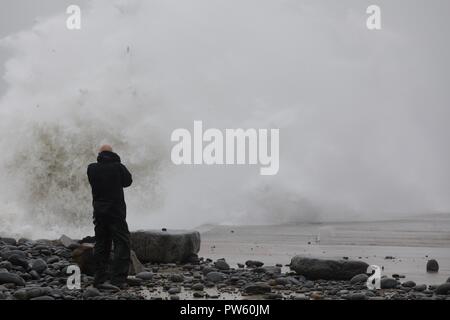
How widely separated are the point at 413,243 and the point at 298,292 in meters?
7.33

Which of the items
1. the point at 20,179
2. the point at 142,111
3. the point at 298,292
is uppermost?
the point at 142,111

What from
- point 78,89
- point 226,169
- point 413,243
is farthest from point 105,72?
point 413,243

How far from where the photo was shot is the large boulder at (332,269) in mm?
11258

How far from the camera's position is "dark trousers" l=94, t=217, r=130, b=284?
1036 cm

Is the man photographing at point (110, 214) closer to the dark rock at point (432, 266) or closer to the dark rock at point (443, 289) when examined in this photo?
the dark rock at point (443, 289)

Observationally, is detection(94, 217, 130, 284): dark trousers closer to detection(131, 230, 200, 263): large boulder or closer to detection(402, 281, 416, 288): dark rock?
detection(131, 230, 200, 263): large boulder

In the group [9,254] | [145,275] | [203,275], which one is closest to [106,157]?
[145,275]

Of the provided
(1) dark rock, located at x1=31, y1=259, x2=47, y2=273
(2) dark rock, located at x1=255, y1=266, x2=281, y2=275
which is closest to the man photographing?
(1) dark rock, located at x1=31, y1=259, x2=47, y2=273

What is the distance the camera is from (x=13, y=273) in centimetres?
1070

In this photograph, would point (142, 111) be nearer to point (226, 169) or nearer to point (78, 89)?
point (78, 89)

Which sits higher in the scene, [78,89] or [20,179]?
[78,89]

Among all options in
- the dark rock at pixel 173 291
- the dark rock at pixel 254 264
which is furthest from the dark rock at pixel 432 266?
the dark rock at pixel 173 291

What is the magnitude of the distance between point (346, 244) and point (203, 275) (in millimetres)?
5655
